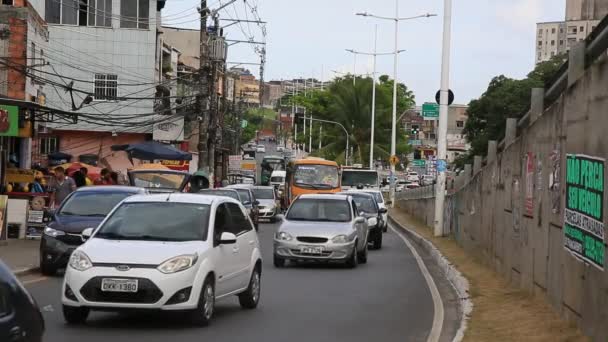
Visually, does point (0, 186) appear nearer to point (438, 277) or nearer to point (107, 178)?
point (107, 178)

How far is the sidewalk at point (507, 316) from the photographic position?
12055 mm

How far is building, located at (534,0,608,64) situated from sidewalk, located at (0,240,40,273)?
10.7 m

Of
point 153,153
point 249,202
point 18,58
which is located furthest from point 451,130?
point 18,58

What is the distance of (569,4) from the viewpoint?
12725 centimetres

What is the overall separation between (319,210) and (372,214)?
25.5 ft

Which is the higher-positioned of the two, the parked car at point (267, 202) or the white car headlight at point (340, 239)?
the white car headlight at point (340, 239)

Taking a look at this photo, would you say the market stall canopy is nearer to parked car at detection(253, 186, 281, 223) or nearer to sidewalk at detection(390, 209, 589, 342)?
parked car at detection(253, 186, 281, 223)

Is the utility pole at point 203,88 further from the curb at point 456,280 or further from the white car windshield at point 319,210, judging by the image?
the white car windshield at point 319,210

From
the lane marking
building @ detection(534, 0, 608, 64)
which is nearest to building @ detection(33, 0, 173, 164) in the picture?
building @ detection(534, 0, 608, 64)

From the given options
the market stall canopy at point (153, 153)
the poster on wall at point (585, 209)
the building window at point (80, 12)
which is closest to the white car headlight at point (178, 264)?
the poster on wall at point (585, 209)

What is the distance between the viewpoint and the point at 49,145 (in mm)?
56312

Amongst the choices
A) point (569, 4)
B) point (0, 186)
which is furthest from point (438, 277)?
point (569, 4)

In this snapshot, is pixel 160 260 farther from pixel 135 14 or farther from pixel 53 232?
pixel 135 14

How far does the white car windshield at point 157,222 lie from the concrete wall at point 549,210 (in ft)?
15.0
